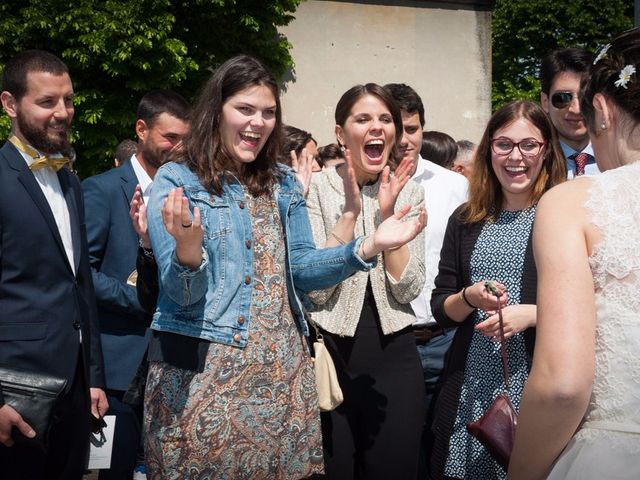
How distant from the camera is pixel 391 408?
4.13 metres

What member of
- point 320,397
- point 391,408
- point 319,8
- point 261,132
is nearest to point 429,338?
point 391,408

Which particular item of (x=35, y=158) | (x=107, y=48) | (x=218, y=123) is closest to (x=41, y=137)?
(x=35, y=158)

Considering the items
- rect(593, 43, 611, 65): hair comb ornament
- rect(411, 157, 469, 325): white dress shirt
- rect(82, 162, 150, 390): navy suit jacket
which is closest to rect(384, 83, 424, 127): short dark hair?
rect(411, 157, 469, 325): white dress shirt

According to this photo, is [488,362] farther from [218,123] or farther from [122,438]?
[122,438]

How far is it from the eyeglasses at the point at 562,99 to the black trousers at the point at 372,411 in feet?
6.02

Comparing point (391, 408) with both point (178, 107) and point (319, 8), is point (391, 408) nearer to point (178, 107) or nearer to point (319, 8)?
point (178, 107)

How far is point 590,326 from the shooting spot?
2.00 metres

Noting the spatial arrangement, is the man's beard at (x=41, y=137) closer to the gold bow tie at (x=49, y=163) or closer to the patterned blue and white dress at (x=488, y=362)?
the gold bow tie at (x=49, y=163)

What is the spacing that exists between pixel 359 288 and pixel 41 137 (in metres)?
1.73

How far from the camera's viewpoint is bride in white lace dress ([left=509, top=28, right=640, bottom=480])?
200 centimetres

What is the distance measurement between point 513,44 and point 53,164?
3786 centimetres

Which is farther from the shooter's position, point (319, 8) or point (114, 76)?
point (319, 8)

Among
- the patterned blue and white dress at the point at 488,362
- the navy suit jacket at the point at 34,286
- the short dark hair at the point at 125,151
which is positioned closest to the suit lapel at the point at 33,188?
the navy suit jacket at the point at 34,286

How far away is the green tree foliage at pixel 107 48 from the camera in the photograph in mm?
14578
